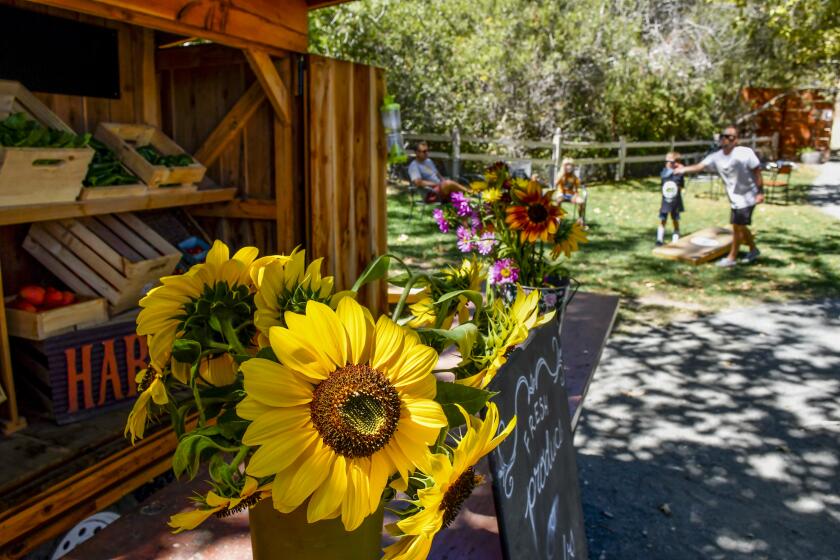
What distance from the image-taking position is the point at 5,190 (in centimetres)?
322

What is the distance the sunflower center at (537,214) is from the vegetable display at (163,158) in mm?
2486

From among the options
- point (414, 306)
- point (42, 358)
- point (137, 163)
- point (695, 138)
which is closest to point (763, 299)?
point (137, 163)

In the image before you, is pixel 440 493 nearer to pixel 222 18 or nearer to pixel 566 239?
pixel 566 239

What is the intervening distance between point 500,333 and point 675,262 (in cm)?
843

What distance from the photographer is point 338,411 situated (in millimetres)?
795

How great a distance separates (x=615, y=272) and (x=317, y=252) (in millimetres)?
4964

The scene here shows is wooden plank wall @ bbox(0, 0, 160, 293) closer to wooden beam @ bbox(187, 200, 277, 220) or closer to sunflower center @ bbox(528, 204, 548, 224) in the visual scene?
wooden beam @ bbox(187, 200, 277, 220)

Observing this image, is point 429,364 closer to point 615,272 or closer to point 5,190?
point 5,190

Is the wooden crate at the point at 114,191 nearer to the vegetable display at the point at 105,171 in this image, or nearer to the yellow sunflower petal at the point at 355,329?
the vegetable display at the point at 105,171

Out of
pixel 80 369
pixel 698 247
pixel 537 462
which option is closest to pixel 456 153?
pixel 698 247

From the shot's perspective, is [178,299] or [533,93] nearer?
[178,299]

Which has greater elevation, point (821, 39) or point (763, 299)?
point (821, 39)

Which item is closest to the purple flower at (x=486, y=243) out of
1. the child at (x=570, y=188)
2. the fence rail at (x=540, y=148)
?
the child at (x=570, y=188)

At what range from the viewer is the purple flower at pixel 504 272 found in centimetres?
262
